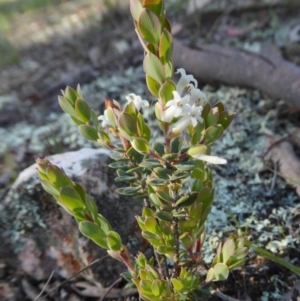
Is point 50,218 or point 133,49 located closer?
point 50,218

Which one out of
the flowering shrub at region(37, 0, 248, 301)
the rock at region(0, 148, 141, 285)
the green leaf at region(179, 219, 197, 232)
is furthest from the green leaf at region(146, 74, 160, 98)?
the rock at region(0, 148, 141, 285)

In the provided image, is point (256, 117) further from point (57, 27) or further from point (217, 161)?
point (57, 27)

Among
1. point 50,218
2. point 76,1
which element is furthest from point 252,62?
point 76,1

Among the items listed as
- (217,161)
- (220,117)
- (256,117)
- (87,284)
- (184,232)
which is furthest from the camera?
(256,117)

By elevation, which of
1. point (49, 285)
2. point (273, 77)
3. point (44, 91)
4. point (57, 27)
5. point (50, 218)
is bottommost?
point (49, 285)

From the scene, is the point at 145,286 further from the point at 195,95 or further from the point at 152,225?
the point at 195,95

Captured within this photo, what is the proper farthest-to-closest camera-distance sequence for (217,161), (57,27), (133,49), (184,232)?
(57,27) < (133,49) < (184,232) < (217,161)

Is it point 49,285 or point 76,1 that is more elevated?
point 76,1
